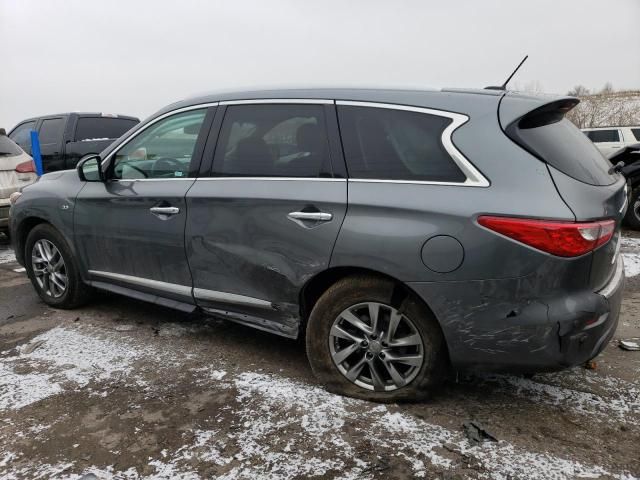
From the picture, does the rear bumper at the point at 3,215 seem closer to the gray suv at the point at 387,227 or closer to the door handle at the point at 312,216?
the gray suv at the point at 387,227

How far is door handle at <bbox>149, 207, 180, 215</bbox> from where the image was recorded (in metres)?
3.37

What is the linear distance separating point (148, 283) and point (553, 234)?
2.68 metres

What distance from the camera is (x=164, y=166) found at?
3.58 metres

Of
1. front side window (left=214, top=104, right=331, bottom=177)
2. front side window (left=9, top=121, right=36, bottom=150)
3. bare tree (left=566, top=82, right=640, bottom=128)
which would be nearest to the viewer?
front side window (left=214, top=104, right=331, bottom=177)

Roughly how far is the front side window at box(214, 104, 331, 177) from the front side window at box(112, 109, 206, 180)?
11.1 inches

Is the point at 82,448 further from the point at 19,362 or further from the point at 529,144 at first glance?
the point at 529,144

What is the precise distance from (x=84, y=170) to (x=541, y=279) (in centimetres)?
338

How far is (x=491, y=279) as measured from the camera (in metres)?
2.39

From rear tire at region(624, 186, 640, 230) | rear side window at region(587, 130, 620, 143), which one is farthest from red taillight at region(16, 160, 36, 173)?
rear side window at region(587, 130, 620, 143)

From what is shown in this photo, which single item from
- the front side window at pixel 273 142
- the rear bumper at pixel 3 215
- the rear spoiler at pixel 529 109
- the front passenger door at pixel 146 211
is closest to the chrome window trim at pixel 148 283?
the front passenger door at pixel 146 211

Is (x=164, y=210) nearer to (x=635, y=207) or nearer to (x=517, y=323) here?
(x=517, y=323)

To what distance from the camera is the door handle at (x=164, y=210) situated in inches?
133

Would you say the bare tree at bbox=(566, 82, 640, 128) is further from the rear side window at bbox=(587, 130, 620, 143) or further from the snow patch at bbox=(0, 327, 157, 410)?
the snow patch at bbox=(0, 327, 157, 410)

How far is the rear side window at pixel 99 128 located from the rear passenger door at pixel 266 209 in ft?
23.3
